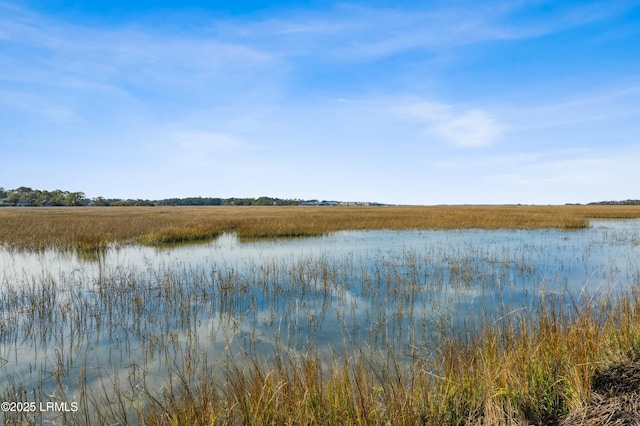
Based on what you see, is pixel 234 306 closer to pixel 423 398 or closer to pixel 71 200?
pixel 423 398

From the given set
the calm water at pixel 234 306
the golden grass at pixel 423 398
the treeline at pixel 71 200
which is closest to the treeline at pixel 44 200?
the treeline at pixel 71 200

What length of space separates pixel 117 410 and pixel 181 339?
199 cm

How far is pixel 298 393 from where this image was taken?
3217 mm

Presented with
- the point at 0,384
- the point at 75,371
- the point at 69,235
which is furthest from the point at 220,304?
the point at 69,235

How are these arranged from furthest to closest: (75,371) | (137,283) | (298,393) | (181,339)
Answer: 1. (137,283)
2. (181,339)
3. (75,371)
4. (298,393)

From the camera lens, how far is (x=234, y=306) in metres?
7.69

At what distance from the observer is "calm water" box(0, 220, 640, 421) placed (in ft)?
16.2

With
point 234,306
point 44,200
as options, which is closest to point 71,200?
point 44,200

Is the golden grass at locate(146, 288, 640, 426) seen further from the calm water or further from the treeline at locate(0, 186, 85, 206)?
the treeline at locate(0, 186, 85, 206)

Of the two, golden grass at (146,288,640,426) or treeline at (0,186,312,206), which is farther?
treeline at (0,186,312,206)

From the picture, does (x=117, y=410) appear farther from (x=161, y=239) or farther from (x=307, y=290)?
(x=161, y=239)

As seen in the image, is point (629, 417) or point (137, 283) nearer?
point (629, 417)

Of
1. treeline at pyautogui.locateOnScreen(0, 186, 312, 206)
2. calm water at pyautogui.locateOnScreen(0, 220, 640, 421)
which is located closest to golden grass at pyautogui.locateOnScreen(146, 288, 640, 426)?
calm water at pyautogui.locateOnScreen(0, 220, 640, 421)

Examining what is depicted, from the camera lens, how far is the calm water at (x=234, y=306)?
494cm
